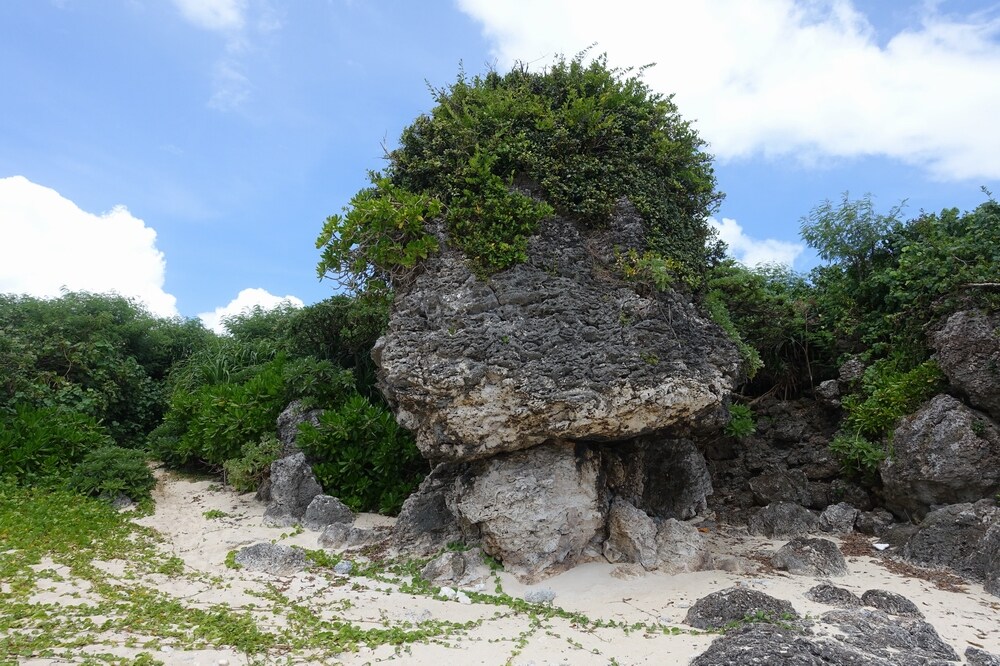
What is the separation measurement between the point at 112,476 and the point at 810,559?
434 inches

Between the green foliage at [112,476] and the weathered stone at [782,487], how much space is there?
34.8ft

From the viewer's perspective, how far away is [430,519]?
910 centimetres

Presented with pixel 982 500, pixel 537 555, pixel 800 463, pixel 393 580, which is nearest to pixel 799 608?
pixel 537 555

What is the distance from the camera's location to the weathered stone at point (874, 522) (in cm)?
941

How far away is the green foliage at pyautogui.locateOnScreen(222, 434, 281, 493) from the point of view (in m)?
11.2

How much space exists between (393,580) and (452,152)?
18.5 ft

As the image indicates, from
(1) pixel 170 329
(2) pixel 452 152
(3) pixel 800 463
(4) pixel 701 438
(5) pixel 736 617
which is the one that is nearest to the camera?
(5) pixel 736 617

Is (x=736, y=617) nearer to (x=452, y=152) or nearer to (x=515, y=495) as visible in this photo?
(x=515, y=495)

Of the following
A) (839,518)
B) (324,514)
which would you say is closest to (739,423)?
(839,518)

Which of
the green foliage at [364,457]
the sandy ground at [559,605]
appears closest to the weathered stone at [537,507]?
the sandy ground at [559,605]

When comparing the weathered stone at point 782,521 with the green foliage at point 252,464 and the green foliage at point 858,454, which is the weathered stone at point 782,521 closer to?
the green foliage at point 858,454

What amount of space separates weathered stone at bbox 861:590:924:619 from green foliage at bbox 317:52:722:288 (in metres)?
4.38

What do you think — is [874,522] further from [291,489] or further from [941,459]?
[291,489]

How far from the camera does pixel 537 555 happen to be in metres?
7.68
